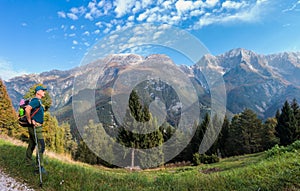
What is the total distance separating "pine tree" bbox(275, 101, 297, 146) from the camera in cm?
4844

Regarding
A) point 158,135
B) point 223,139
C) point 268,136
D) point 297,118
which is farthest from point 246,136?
point 158,135

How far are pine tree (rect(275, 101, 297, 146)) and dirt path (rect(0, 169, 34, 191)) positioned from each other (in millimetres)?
51457

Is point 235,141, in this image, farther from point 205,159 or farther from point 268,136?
point 205,159

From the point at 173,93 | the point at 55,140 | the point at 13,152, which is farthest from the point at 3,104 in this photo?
the point at 173,93

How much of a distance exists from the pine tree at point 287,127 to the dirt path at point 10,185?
2026 inches

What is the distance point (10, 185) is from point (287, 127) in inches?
2104

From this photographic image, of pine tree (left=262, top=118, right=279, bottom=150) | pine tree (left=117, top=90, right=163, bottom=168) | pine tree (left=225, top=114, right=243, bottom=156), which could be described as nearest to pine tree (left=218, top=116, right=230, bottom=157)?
pine tree (left=225, top=114, right=243, bottom=156)

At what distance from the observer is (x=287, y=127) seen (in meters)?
49.2

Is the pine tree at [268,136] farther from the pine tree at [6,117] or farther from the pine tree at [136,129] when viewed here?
the pine tree at [6,117]

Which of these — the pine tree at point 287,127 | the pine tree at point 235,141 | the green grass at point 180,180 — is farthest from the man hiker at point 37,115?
the pine tree at point 235,141

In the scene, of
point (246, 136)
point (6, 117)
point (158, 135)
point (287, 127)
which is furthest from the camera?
point (246, 136)

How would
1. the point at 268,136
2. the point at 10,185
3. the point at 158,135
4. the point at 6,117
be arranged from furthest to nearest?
the point at 268,136, the point at 6,117, the point at 158,135, the point at 10,185

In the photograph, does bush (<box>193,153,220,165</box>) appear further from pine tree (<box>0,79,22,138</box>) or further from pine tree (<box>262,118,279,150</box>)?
pine tree (<box>0,79,22,138</box>)

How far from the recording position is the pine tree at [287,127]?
4844 centimetres
